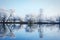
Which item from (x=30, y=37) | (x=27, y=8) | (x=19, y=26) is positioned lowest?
(x=30, y=37)

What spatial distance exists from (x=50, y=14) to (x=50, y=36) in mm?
266

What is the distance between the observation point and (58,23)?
1.56m

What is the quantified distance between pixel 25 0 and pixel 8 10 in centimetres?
24

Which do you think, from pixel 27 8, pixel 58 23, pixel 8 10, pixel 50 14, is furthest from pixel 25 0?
pixel 58 23

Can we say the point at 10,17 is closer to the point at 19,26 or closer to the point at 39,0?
the point at 19,26

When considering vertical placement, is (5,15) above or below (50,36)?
above

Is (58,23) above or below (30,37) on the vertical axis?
above

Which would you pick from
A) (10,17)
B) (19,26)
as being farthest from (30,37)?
(10,17)

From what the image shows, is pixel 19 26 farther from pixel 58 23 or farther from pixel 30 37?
pixel 58 23

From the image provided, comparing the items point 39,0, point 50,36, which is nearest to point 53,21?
point 50,36

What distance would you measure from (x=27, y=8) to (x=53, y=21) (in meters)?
0.35

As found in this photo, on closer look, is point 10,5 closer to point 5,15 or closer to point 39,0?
point 5,15

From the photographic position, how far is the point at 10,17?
1.54m

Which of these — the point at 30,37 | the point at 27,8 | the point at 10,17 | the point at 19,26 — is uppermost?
the point at 27,8
